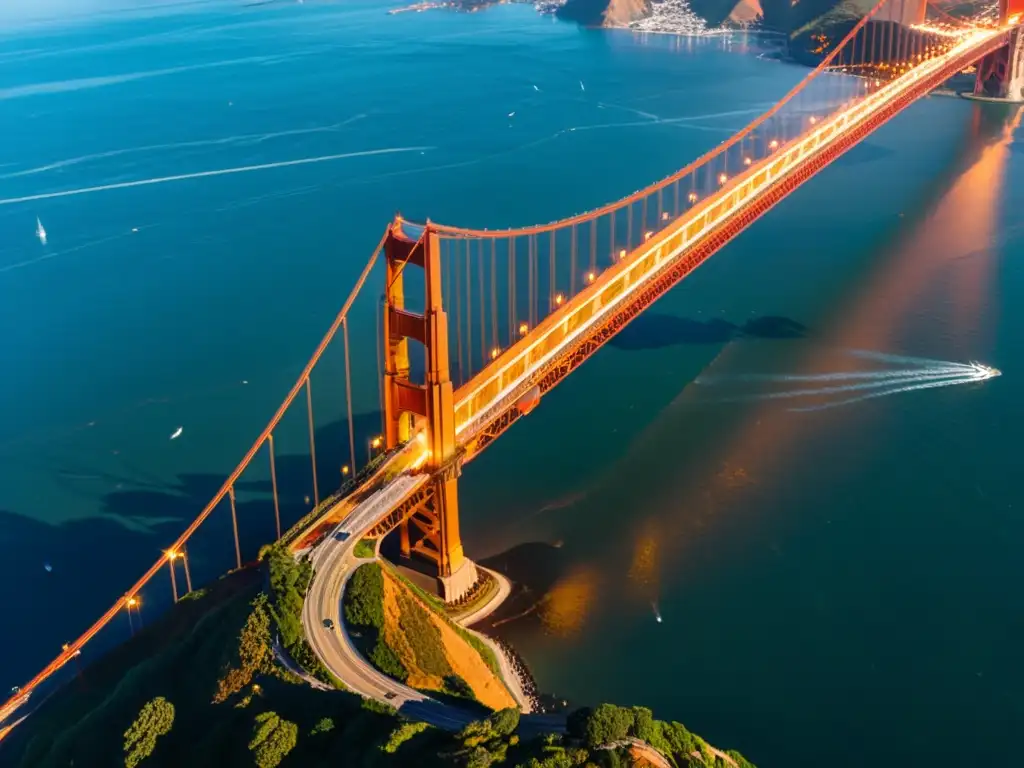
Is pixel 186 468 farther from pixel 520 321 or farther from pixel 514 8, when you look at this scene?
pixel 514 8

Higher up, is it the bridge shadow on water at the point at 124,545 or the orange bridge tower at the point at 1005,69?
the orange bridge tower at the point at 1005,69

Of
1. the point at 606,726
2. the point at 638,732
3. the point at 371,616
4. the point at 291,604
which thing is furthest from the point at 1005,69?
the point at 606,726

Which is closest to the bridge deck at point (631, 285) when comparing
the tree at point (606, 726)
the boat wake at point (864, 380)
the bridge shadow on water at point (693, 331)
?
the bridge shadow on water at point (693, 331)

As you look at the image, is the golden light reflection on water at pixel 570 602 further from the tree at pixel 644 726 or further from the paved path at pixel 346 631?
the tree at pixel 644 726

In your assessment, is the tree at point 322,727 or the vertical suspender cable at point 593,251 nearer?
the tree at point 322,727

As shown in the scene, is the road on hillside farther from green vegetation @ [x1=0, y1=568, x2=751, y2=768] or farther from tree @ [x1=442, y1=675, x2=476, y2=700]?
tree @ [x1=442, y1=675, x2=476, y2=700]

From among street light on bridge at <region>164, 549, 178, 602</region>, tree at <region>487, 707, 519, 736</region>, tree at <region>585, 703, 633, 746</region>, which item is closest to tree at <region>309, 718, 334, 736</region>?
tree at <region>487, 707, 519, 736</region>
